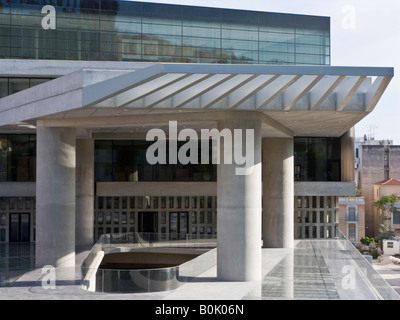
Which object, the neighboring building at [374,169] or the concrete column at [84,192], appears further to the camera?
the neighboring building at [374,169]

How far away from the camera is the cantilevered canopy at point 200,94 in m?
17.4

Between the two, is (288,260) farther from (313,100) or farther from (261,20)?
(261,20)

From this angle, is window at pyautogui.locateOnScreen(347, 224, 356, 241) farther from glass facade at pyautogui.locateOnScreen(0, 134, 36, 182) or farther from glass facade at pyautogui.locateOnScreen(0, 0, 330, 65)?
glass facade at pyautogui.locateOnScreen(0, 134, 36, 182)

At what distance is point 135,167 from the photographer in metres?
40.1

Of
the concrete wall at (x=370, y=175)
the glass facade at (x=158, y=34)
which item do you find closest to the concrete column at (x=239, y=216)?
the glass facade at (x=158, y=34)

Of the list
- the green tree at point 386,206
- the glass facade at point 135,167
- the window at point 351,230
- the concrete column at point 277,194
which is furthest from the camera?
the window at point 351,230

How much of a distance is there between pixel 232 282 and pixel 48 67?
19.7 metres

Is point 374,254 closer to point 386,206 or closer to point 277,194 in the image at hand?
point 386,206

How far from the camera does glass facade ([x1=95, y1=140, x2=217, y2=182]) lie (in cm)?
3975

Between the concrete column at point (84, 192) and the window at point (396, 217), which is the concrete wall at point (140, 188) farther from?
the window at point (396, 217)

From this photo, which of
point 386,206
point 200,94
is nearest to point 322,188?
point 200,94

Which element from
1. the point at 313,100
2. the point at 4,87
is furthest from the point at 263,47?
the point at 313,100

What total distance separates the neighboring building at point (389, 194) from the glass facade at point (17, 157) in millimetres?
51964

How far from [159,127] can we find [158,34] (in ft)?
42.2
